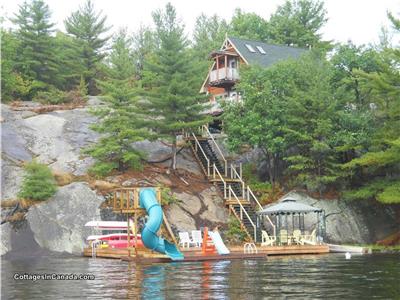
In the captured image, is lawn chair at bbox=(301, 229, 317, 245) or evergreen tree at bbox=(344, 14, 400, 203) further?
evergreen tree at bbox=(344, 14, 400, 203)

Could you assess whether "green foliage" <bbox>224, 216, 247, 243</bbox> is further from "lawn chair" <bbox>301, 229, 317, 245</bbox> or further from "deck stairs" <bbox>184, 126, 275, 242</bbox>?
"lawn chair" <bbox>301, 229, 317, 245</bbox>

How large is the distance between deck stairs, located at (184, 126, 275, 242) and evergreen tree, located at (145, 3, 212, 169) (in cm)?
245

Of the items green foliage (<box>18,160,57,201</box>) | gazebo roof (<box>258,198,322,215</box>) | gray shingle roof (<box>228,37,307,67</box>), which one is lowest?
gazebo roof (<box>258,198,322,215</box>)

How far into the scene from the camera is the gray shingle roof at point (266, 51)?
47.0m

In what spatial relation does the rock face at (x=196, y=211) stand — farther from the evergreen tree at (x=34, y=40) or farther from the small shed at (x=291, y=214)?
the evergreen tree at (x=34, y=40)

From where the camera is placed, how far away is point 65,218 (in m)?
28.7

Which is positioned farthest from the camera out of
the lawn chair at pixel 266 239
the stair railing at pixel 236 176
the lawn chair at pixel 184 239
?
the stair railing at pixel 236 176

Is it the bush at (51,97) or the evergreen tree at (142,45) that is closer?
the bush at (51,97)

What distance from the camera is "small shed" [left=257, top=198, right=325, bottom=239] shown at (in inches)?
A: 1118

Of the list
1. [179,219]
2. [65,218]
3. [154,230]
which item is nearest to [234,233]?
[179,219]

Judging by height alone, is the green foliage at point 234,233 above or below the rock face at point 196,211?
below

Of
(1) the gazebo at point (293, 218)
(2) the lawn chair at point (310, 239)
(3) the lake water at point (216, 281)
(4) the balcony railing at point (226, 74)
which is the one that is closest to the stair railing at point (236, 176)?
(1) the gazebo at point (293, 218)

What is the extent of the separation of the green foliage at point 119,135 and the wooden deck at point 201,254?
731cm

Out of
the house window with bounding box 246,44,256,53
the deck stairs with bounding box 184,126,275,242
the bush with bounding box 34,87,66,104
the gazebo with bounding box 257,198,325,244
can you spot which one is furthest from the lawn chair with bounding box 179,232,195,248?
the house window with bounding box 246,44,256,53
